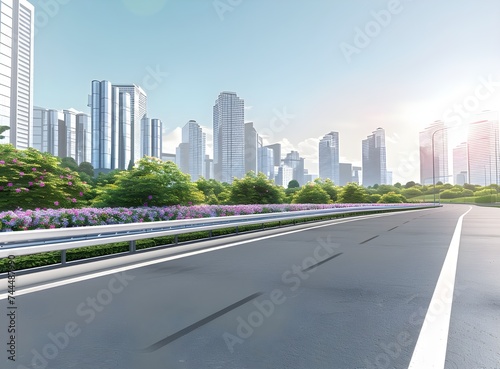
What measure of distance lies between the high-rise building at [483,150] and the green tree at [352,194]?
4690cm

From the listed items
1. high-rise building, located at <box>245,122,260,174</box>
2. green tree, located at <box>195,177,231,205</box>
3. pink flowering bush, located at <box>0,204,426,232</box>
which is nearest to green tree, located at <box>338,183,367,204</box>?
green tree, located at <box>195,177,231,205</box>

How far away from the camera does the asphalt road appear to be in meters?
3.43

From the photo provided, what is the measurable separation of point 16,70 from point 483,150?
567 feet

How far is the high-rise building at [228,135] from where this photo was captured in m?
95.8

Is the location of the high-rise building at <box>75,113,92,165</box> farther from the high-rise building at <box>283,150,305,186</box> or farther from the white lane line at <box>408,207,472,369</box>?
the white lane line at <box>408,207,472,369</box>

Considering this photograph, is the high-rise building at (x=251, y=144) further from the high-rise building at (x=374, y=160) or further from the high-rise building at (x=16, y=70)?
the high-rise building at (x=374, y=160)

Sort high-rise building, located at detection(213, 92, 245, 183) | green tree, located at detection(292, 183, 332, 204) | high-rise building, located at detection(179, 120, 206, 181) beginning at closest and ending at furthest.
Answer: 1. green tree, located at detection(292, 183, 332, 204)
2. high-rise building, located at detection(213, 92, 245, 183)
3. high-rise building, located at detection(179, 120, 206, 181)

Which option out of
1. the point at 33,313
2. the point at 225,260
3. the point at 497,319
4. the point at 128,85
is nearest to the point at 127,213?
the point at 225,260

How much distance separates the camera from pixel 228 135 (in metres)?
109

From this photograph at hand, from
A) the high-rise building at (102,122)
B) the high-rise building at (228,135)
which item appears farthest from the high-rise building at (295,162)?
the high-rise building at (102,122)

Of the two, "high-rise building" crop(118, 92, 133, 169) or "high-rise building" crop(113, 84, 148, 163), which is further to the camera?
"high-rise building" crop(113, 84, 148, 163)

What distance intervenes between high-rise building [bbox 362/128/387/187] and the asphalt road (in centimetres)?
18508

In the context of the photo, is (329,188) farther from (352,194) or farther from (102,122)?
(102,122)

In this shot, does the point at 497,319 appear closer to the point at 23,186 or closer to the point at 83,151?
the point at 23,186
